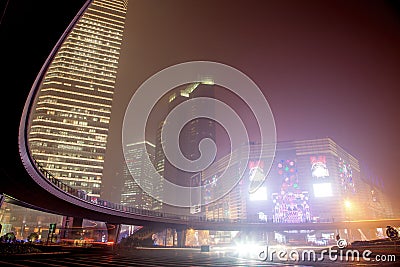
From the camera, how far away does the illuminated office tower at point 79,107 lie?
129 m

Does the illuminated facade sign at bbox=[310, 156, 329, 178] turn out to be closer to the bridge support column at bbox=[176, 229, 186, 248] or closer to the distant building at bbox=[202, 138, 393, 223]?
the distant building at bbox=[202, 138, 393, 223]

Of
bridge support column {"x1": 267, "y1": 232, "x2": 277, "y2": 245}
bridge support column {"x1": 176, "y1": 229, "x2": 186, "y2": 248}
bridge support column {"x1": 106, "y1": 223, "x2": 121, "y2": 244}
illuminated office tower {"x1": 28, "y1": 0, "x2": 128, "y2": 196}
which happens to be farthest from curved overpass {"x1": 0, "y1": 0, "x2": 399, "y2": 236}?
illuminated office tower {"x1": 28, "y1": 0, "x2": 128, "y2": 196}

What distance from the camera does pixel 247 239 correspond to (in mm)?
106000

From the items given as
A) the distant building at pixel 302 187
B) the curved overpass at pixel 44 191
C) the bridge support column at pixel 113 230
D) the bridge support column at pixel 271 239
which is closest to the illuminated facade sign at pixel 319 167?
the distant building at pixel 302 187

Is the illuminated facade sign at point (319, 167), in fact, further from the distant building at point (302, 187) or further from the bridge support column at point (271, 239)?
the bridge support column at point (271, 239)

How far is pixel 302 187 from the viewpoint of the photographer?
148 meters

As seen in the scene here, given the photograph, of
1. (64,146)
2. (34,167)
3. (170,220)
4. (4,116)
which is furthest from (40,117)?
(4,116)

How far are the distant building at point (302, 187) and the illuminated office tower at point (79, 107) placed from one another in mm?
82250

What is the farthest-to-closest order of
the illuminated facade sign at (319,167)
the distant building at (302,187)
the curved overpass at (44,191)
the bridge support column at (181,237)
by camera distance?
1. the distant building at (302,187)
2. the illuminated facade sign at (319,167)
3. the bridge support column at (181,237)
4. the curved overpass at (44,191)

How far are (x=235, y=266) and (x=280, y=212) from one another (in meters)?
136

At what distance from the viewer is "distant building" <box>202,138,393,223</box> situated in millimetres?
137625

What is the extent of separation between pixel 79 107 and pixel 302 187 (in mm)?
120468

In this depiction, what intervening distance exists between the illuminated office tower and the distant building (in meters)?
82.2

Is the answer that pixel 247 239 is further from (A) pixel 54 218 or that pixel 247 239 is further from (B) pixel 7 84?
(B) pixel 7 84
